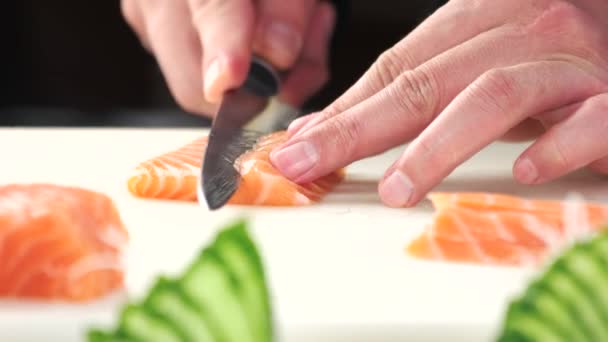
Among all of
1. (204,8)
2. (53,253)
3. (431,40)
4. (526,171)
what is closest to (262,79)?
(204,8)

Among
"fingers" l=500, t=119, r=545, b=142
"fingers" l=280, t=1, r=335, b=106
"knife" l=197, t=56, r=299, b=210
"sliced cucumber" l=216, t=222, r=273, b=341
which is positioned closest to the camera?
"sliced cucumber" l=216, t=222, r=273, b=341

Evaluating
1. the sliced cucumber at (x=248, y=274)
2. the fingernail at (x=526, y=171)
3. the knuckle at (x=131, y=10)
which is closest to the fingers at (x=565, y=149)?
the fingernail at (x=526, y=171)

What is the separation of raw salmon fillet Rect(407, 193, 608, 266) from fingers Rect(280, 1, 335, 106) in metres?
1.55

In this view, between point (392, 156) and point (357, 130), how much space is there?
1.23 feet

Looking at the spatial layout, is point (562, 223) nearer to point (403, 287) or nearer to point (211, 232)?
point (403, 287)

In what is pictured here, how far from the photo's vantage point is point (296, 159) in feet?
5.22

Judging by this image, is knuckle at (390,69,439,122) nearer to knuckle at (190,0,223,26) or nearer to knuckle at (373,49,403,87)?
knuckle at (373,49,403,87)

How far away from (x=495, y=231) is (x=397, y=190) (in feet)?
0.93

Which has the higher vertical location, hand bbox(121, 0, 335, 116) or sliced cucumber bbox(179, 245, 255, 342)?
sliced cucumber bbox(179, 245, 255, 342)

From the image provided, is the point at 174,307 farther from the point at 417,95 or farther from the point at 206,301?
the point at 417,95

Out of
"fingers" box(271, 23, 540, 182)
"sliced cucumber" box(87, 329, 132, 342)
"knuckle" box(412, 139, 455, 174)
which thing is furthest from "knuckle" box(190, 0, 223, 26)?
"sliced cucumber" box(87, 329, 132, 342)

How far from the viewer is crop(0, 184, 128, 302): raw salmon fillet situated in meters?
1.05

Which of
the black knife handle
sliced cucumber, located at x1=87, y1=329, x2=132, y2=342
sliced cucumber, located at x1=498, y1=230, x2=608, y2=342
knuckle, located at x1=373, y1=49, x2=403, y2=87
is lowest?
the black knife handle

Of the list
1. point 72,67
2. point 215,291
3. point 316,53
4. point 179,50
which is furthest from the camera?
point 72,67
